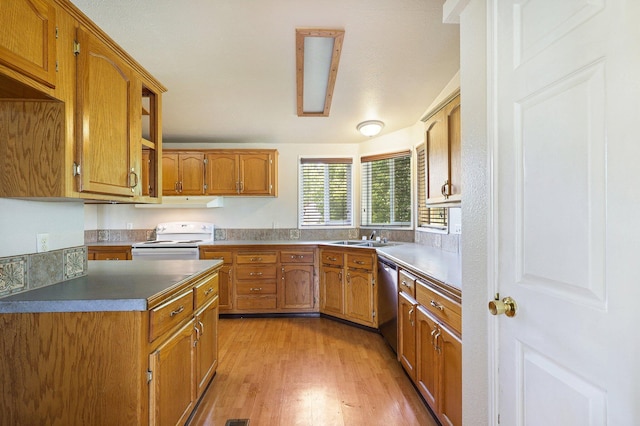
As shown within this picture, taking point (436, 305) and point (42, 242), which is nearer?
point (42, 242)

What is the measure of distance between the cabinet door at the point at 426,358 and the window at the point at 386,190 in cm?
185

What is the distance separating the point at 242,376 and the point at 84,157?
1.86 metres

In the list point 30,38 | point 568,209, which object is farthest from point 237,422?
point 30,38

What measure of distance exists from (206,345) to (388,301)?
1.54 meters

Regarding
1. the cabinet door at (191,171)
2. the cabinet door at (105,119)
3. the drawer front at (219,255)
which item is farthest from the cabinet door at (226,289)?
the cabinet door at (105,119)

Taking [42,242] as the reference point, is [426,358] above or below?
below

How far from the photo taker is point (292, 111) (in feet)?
10.9

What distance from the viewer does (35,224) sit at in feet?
4.94

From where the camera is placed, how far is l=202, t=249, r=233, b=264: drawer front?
12.1 feet

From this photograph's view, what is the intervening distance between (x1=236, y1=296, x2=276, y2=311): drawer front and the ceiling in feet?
6.83

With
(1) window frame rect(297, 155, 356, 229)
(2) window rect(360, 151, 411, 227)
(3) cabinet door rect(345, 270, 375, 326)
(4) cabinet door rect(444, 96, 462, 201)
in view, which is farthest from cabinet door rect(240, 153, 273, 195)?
(4) cabinet door rect(444, 96, 462, 201)

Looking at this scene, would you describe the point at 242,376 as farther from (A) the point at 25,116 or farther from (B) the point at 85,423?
(A) the point at 25,116

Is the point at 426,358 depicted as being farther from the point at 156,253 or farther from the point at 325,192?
the point at 156,253

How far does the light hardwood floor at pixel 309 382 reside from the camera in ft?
6.23
